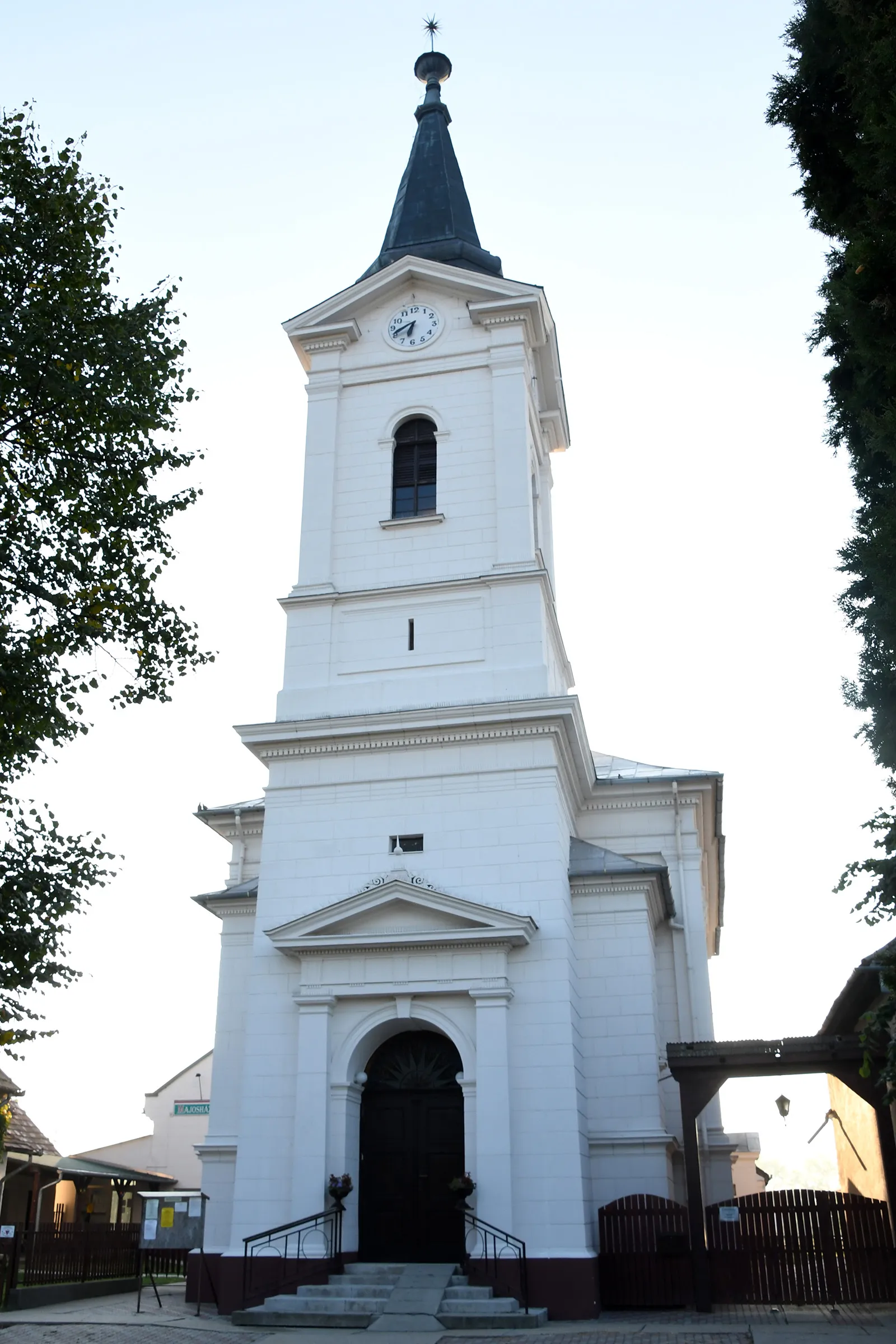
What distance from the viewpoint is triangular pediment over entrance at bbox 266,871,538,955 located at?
18531mm

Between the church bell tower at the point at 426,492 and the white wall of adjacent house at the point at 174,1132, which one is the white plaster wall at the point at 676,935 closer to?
the church bell tower at the point at 426,492

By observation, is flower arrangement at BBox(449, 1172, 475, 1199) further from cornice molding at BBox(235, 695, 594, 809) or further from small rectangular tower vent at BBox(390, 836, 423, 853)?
cornice molding at BBox(235, 695, 594, 809)

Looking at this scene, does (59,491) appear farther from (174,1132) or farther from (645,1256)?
(174,1132)

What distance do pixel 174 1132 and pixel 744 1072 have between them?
38817mm

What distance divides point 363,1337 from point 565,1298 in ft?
11.2

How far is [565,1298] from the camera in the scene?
16.7 m

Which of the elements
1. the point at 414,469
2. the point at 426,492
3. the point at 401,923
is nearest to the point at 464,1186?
the point at 401,923

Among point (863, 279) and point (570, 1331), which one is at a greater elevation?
point (863, 279)

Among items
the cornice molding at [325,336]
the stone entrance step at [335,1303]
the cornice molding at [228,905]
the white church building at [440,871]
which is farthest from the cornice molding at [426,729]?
the cornice molding at [325,336]

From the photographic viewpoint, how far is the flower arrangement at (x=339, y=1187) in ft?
57.4

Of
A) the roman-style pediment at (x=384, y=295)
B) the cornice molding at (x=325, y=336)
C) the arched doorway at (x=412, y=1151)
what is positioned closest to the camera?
the arched doorway at (x=412, y=1151)

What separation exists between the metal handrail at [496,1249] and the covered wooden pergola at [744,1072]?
2.38 metres

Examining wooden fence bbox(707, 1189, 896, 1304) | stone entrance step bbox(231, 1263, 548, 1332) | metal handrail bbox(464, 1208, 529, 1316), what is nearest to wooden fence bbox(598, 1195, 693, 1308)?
wooden fence bbox(707, 1189, 896, 1304)

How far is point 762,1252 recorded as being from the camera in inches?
684
